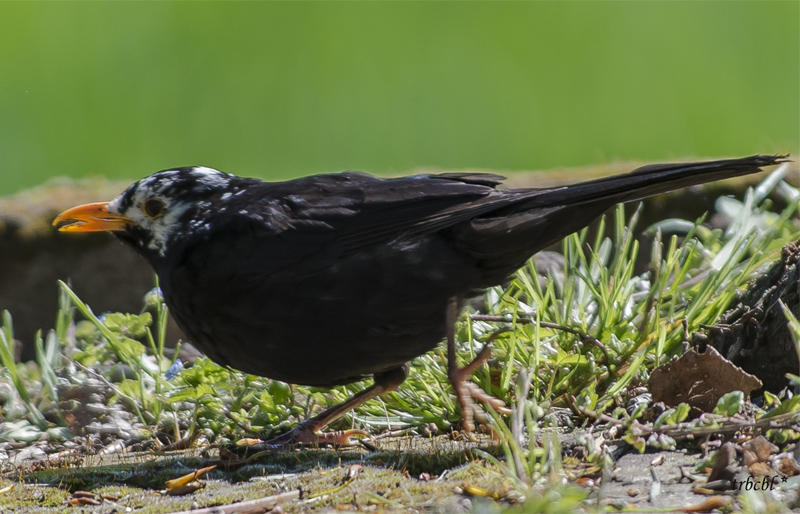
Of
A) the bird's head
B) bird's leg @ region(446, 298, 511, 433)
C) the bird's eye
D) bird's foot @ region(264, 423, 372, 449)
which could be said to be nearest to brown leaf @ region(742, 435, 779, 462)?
bird's leg @ region(446, 298, 511, 433)

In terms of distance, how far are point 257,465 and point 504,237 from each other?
1284 millimetres

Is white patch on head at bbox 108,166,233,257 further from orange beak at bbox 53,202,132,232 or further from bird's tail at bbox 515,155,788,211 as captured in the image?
bird's tail at bbox 515,155,788,211

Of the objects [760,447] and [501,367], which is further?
[501,367]

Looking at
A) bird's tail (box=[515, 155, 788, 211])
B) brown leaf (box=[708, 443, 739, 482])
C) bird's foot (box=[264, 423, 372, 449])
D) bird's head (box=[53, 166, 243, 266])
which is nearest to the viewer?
brown leaf (box=[708, 443, 739, 482])

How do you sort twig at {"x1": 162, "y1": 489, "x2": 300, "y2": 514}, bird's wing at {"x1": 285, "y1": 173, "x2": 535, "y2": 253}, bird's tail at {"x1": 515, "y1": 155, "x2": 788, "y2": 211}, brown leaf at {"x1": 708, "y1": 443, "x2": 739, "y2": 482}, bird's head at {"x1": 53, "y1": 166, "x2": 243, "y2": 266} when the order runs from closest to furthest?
brown leaf at {"x1": 708, "y1": 443, "x2": 739, "y2": 482} → twig at {"x1": 162, "y1": 489, "x2": 300, "y2": 514} → bird's tail at {"x1": 515, "y1": 155, "x2": 788, "y2": 211} → bird's wing at {"x1": 285, "y1": 173, "x2": 535, "y2": 253} → bird's head at {"x1": 53, "y1": 166, "x2": 243, "y2": 266}

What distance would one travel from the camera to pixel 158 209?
402cm

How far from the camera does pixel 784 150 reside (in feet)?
19.5

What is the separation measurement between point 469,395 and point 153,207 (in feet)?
5.64

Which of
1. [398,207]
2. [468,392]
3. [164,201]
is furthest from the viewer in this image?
[164,201]

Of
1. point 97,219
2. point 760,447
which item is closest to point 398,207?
point 97,219

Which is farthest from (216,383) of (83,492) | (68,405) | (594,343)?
(594,343)

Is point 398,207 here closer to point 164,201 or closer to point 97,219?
point 164,201

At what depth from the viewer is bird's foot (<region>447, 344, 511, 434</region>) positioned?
331cm

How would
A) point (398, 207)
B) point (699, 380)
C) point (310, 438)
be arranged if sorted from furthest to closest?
→ point (310, 438) → point (398, 207) → point (699, 380)
